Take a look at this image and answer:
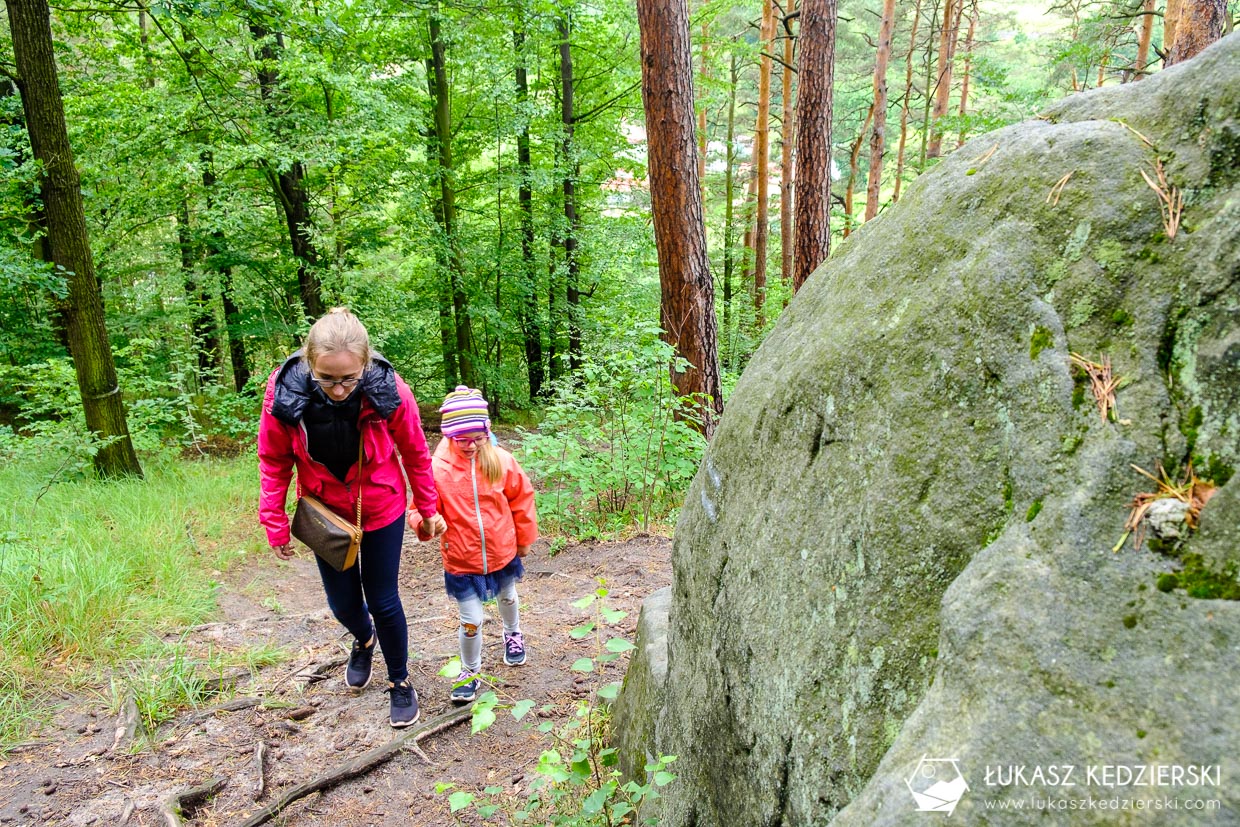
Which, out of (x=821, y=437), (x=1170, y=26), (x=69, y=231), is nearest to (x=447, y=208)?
(x=69, y=231)

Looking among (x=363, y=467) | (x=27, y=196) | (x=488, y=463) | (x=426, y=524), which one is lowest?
(x=426, y=524)

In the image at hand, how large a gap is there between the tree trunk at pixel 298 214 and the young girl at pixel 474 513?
800 centimetres

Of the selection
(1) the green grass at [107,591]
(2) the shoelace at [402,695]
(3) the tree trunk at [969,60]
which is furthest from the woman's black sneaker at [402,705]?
(3) the tree trunk at [969,60]

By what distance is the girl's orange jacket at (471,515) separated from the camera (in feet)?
12.3

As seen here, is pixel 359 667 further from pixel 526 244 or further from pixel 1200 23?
pixel 526 244

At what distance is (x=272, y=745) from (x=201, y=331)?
13.2 meters

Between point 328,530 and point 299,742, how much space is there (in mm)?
1273

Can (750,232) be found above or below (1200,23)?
below

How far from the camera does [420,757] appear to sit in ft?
11.4

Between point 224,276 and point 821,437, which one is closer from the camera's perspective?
point 821,437

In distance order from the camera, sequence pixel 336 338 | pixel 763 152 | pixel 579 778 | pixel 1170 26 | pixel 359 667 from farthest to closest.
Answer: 1. pixel 763 152
2. pixel 1170 26
3. pixel 359 667
4. pixel 336 338
5. pixel 579 778

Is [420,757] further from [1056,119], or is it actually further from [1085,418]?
[1056,119]

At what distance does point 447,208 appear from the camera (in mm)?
12891

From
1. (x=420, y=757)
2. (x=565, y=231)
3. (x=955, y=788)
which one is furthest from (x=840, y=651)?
(x=565, y=231)
